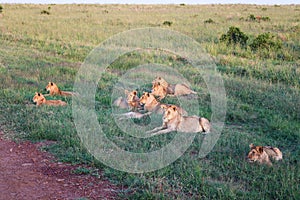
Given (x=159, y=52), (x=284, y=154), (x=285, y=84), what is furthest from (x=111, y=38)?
(x=284, y=154)

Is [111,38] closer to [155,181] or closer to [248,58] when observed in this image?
[248,58]

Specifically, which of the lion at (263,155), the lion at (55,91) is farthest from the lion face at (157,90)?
the lion at (263,155)

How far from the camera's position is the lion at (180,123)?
762 cm

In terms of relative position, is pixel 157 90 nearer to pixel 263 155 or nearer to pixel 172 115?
pixel 172 115

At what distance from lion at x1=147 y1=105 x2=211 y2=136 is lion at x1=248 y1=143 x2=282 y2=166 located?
1533 millimetres

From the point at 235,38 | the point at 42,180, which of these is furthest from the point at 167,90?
the point at 235,38

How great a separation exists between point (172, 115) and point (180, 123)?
20 cm

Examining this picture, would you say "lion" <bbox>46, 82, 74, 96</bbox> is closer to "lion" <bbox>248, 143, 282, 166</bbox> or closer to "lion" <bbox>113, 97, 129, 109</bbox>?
"lion" <bbox>113, 97, 129, 109</bbox>

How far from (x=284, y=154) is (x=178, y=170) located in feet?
6.06

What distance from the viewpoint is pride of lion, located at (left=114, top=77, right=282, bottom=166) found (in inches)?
240

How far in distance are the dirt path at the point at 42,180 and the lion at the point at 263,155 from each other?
198cm

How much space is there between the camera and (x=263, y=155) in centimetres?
597

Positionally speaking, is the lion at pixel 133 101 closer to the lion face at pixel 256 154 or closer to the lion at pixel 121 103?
the lion at pixel 121 103

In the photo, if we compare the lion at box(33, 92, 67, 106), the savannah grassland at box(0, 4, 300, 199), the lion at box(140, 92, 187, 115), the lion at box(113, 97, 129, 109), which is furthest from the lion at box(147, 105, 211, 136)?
the lion at box(33, 92, 67, 106)
